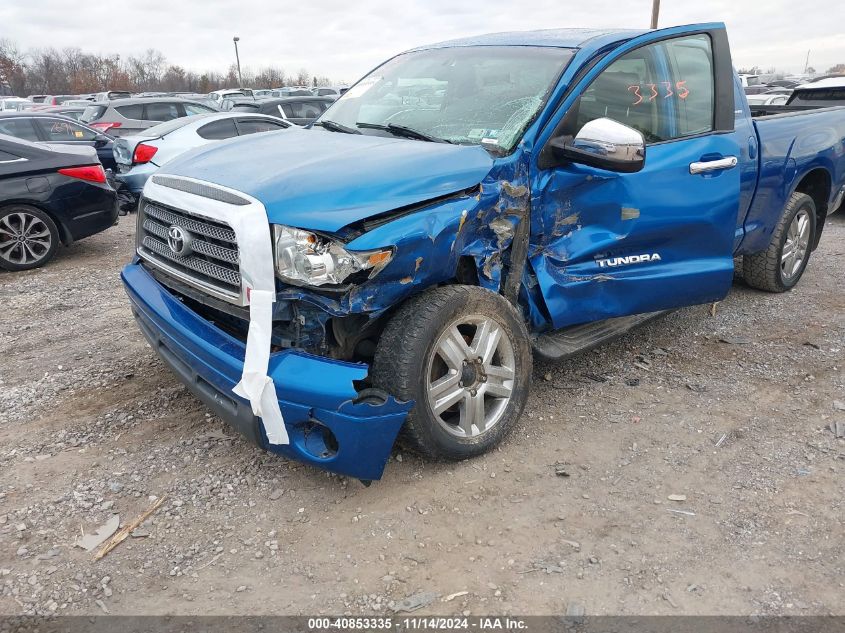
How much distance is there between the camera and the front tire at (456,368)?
274 centimetres

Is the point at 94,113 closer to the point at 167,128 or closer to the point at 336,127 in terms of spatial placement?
the point at 167,128

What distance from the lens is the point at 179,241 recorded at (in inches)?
115

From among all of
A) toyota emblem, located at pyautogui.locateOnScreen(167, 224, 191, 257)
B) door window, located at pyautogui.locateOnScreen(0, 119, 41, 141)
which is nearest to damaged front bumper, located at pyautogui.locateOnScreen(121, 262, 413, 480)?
toyota emblem, located at pyautogui.locateOnScreen(167, 224, 191, 257)

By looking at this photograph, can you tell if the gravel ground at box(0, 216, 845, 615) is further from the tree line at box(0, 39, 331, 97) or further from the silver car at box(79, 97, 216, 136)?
the tree line at box(0, 39, 331, 97)

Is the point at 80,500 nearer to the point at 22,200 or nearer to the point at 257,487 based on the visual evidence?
the point at 257,487

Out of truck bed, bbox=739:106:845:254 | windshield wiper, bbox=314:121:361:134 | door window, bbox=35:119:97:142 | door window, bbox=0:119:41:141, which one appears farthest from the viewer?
door window, bbox=35:119:97:142

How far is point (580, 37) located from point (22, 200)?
5994 millimetres

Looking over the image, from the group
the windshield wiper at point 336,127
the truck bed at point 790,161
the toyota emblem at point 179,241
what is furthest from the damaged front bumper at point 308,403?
the truck bed at point 790,161

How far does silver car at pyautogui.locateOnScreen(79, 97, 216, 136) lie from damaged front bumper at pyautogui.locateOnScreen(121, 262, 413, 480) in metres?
11.9

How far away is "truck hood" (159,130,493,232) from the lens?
257cm

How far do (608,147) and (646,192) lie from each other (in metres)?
0.58

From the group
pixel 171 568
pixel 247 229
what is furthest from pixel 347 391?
pixel 171 568

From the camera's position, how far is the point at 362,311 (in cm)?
262

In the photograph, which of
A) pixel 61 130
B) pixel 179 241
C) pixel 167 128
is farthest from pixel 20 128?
pixel 179 241
